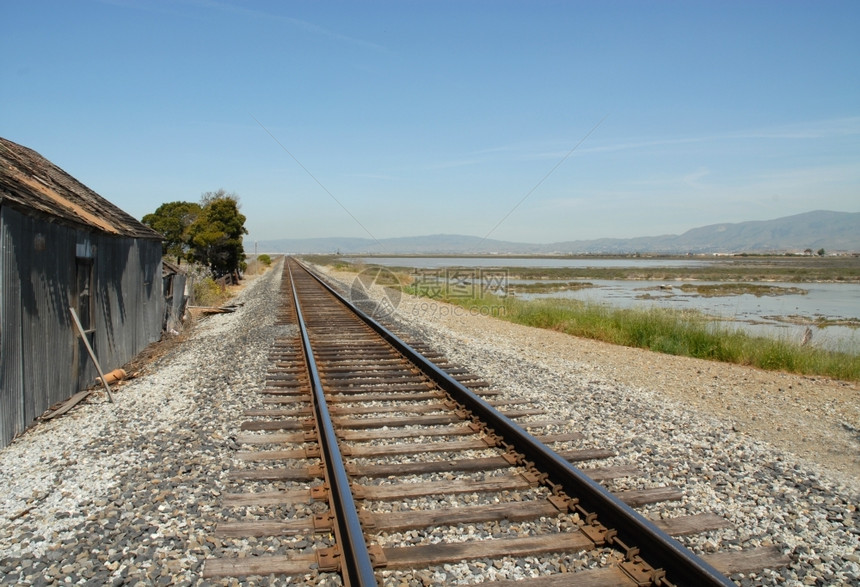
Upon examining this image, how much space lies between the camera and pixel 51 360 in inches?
275

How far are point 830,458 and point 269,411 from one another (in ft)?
18.1

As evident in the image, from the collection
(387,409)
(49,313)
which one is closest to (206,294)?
(49,313)

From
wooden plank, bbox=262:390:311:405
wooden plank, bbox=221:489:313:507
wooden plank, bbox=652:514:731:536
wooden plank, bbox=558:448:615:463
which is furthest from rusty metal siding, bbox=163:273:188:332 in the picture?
wooden plank, bbox=652:514:731:536

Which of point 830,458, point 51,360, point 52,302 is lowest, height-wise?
point 830,458

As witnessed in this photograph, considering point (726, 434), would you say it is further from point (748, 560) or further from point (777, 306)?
point (777, 306)

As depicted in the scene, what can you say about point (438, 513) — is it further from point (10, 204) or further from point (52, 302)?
point (52, 302)

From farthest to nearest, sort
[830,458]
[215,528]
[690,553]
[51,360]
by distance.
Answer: [51,360], [830,458], [215,528], [690,553]

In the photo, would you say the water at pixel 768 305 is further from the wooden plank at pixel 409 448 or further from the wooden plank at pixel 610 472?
the wooden plank at pixel 409 448

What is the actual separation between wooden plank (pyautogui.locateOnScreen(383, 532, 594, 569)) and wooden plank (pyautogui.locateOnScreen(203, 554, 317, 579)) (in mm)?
455

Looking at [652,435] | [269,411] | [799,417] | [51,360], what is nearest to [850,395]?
[799,417]

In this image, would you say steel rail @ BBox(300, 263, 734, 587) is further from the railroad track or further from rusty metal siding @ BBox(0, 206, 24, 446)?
rusty metal siding @ BBox(0, 206, 24, 446)

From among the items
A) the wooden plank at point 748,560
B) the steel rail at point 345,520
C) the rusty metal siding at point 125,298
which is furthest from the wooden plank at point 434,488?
the rusty metal siding at point 125,298

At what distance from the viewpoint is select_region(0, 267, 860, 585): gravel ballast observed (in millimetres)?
3498

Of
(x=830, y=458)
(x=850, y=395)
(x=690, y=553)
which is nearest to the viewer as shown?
(x=690, y=553)
